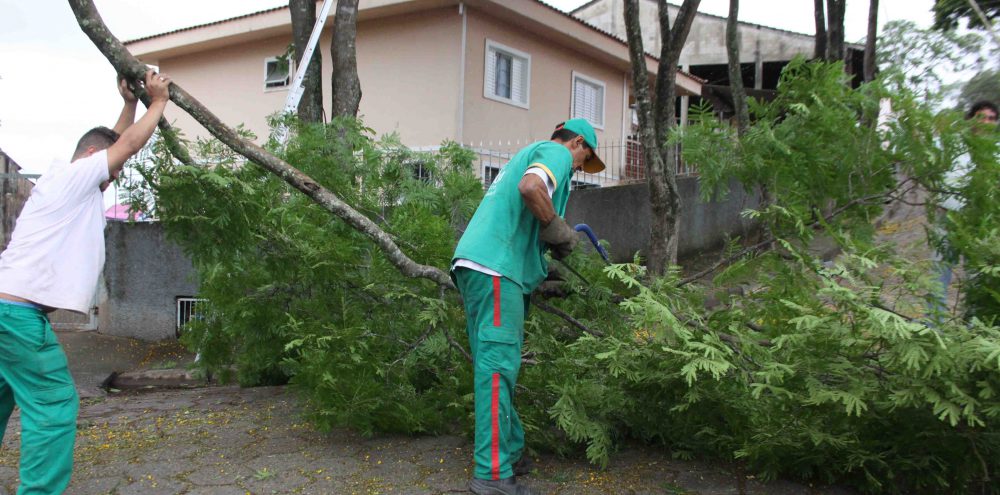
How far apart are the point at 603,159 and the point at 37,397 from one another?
10533mm

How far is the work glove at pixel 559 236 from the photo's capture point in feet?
10.2

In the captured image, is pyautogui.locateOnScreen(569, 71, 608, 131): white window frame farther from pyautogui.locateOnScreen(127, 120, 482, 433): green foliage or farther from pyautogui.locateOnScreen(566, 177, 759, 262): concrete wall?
pyautogui.locateOnScreen(127, 120, 482, 433): green foliage

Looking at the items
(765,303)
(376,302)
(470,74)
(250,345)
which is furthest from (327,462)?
(470,74)

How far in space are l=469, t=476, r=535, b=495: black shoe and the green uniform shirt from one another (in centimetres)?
82

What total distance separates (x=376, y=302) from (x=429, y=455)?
35.9 inches

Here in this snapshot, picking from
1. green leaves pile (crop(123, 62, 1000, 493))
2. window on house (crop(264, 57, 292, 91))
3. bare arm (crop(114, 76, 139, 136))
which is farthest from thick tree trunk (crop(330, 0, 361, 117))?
window on house (crop(264, 57, 292, 91))

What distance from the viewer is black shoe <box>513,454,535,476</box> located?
3.34 m

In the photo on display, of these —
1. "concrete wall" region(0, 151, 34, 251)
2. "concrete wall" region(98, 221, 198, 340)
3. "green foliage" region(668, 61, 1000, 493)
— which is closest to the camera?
"green foliage" region(668, 61, 1000, 493)

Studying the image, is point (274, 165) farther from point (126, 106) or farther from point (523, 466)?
point (523, 466)

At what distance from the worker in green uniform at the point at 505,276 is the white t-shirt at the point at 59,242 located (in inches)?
59.0

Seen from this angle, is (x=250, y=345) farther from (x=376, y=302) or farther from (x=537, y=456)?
(x=537, y=456)

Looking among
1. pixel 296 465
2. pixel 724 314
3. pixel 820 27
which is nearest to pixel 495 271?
pixel 724 314

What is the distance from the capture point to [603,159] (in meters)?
12.5

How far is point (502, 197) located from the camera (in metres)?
3.17
